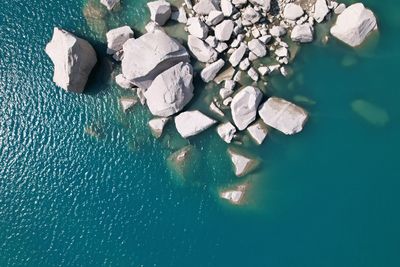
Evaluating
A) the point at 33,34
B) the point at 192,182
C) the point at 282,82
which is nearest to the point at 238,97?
the point at 282,82

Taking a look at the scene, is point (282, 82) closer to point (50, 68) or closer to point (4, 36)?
point (50, 68)

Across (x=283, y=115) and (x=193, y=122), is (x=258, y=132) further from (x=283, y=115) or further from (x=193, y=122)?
(x=193, y=122)

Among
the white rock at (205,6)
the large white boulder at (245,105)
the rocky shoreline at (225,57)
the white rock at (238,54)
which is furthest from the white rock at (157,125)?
the white rock at (205,6)

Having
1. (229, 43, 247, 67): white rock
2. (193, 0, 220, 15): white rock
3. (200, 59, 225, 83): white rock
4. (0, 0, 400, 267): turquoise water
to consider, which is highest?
(193, 0, 220, 15): white rock

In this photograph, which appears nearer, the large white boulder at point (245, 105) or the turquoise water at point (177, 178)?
the turquoise water at point (177, 178)

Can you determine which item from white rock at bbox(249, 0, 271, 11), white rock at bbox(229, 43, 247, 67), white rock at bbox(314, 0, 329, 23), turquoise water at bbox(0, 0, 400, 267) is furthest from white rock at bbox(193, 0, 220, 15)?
white rock at bbox(314, 0, 329, 23)

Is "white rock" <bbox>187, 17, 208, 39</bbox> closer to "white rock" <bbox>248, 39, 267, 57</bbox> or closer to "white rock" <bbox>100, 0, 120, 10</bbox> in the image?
"white rock" <bbox>248, 39, 267, 57</bbox>

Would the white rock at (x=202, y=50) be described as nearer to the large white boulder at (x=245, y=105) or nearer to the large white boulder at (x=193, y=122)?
the large white boulder at (x=245, y=105)
